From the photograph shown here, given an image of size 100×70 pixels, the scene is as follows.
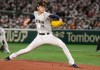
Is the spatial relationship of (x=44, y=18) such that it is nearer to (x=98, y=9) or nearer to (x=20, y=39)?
(x=20, y=39)

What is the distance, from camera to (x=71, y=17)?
2788cm

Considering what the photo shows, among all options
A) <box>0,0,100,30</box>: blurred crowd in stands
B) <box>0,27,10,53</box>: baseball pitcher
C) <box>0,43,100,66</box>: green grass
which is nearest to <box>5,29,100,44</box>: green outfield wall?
<box>0,0,100,30</box>: blurred crowd in stands

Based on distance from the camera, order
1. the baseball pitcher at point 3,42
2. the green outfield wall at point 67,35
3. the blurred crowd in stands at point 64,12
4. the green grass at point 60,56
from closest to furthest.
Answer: the green grass at point 60,56 → the baseball pitcher at point 3,42 → the green outfield wall at point 67,35 → the blurred crowd in stands at point 64,12

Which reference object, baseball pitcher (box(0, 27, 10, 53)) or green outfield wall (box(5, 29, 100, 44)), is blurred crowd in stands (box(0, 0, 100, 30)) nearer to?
green outfield wall (box(5, 29, 100, 44))

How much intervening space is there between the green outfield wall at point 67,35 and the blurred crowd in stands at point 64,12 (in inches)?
17.3

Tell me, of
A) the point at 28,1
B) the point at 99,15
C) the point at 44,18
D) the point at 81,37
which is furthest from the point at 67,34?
the point at 44,18

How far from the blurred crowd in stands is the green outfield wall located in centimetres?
44

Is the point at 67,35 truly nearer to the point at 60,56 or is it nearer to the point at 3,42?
the point at 3,42

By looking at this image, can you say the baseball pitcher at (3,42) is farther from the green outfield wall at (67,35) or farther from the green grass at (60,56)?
the green outfield wall at (67,35)

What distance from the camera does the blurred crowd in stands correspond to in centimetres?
2755

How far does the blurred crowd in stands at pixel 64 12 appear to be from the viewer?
1085 inches

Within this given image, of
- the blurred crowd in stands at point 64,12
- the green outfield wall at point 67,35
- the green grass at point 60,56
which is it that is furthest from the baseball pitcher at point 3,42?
the green outfield wall at point 67,35

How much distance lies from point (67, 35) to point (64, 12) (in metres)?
2.11

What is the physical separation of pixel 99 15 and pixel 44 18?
52.5ft
